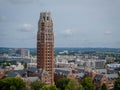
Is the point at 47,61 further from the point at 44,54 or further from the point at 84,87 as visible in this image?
the point at 84,87

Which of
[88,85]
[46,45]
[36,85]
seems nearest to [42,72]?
[46,45]

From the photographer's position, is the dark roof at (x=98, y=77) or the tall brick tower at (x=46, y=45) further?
the dark roof at (x=98, y=77)

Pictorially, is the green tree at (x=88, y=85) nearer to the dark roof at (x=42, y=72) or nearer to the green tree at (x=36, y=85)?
the green tree at (x=36, y=85)

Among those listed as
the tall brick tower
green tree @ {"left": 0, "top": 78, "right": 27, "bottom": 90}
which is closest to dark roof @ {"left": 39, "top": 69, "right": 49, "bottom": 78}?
the tall brick tower

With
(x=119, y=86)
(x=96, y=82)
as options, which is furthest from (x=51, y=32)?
(x=119, y=86)

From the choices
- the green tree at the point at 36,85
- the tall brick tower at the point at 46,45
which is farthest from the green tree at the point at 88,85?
the tall brick tower at the point at 46,45

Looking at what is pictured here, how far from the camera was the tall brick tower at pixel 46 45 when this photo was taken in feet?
313

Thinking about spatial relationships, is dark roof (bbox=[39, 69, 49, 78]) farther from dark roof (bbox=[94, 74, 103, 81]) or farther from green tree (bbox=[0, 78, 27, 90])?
dark roof (bbox=[94, 74, 103, 81])

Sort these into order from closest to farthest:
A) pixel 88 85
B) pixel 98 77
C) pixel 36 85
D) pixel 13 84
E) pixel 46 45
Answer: pixel 13 84
pixel 36 85
pixel 88 85
pixel 46 45
pixel 98 77

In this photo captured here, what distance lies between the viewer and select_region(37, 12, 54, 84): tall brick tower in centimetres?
9550

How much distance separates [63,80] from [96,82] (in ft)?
50.7

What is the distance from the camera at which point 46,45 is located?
95.8 metres

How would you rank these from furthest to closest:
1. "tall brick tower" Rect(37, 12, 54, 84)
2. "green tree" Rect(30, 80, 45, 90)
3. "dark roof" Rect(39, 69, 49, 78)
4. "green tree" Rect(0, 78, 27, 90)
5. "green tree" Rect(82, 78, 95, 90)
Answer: "tall brick tower" Rect(37, 12, 54, 84)
"dark roof" Rect(39, 69, 49, 78)
"green tree" Rect(82, 78, 95, 90)
"green tree" Rect(30, 80, 45, 90)
"green tree" Rect(0, 78, 27, 90)

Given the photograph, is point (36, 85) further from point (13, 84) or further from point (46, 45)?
point (46, 45)
